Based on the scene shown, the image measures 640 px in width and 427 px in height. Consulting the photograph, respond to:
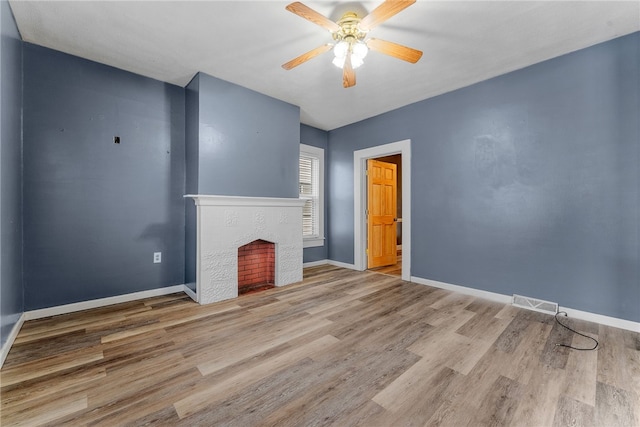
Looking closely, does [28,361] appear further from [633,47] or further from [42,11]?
[633,47]

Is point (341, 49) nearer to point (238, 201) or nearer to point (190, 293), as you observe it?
point (238, 201)

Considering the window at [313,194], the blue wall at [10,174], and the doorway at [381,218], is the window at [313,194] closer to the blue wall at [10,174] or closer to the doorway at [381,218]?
the doorway at [381,218]

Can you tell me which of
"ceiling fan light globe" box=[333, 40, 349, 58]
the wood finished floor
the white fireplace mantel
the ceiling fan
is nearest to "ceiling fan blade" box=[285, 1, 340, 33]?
the ceiling fan

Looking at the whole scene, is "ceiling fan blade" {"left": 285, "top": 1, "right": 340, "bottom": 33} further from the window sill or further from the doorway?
the window sill

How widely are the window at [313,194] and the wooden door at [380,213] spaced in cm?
94

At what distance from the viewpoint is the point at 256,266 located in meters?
3.78

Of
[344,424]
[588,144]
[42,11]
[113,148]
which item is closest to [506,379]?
[344,424]

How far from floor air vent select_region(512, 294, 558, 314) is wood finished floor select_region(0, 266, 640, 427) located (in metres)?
0.13

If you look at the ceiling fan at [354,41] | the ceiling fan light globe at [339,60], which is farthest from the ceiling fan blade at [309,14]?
the ceiling fan light globe at [339,60]

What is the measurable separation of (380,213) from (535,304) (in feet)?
8.63

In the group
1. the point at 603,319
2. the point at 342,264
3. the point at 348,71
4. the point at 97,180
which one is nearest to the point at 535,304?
the point at 603,319

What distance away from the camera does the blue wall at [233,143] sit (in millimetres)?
3117

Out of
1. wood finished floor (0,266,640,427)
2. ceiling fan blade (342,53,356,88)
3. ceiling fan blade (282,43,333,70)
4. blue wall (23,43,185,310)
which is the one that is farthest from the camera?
blue wall (23,43,185,310)

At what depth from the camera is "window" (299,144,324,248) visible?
494cm
